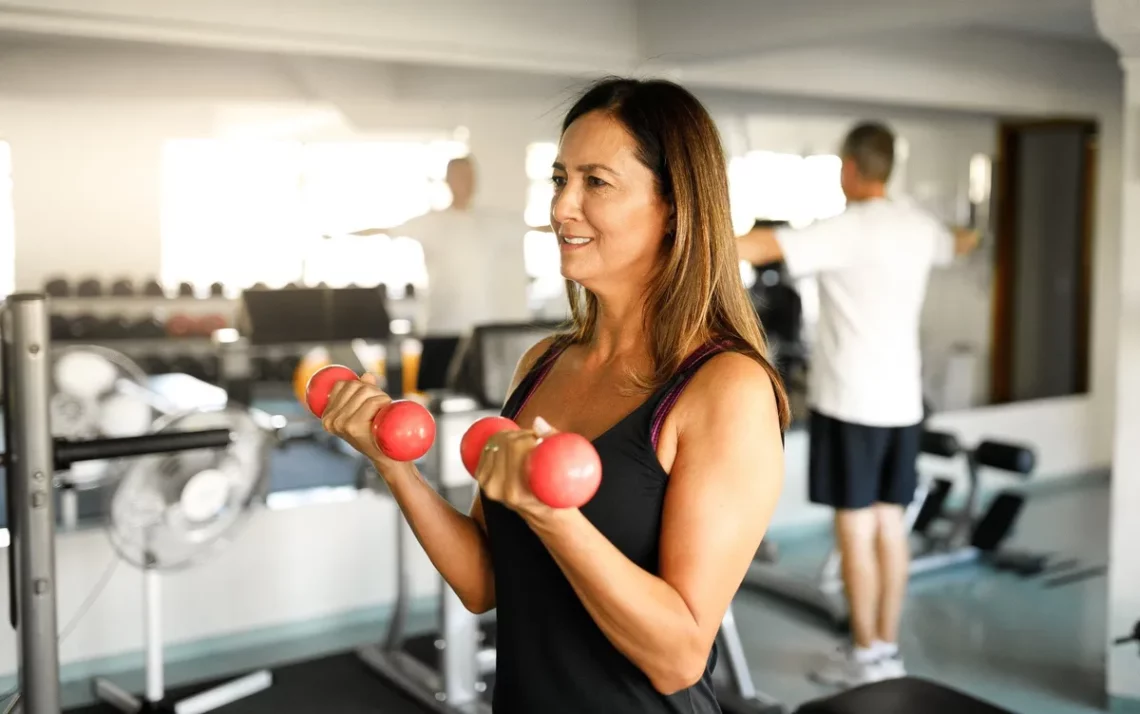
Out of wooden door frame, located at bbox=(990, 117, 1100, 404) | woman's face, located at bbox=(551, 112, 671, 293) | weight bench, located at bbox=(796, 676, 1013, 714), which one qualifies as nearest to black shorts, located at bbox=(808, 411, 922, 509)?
weight bench, located at bbox=(796, 676, 1013, 714)

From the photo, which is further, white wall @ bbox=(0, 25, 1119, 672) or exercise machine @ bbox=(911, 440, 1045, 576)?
exercise machine @ bbox=(911, 440, 1045, 576)

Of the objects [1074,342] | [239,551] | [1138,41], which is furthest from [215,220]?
[1074,342]

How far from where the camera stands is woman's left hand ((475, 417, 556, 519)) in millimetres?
916

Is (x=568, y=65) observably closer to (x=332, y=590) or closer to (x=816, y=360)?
(x=816, y=360)

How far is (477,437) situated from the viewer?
107 cm

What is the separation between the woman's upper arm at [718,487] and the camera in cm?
103

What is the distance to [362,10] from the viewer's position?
357cm

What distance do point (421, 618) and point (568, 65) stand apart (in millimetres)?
2013

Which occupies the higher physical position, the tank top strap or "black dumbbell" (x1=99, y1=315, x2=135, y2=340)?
the tank top strap

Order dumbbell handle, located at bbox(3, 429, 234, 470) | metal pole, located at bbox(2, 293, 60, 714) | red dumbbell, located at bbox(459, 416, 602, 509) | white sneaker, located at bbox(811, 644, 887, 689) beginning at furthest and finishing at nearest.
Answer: white sneaker, located at bbox(811, 644, 887, 689)
dumbbell handle, located at bbox(3, 429, 234, 470)
metal pole, located at bbox(2, 293, 60, 714)
red dumbbell, located at bbox(459, 416, 602, 509)

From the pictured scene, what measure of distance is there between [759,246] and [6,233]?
2383mm

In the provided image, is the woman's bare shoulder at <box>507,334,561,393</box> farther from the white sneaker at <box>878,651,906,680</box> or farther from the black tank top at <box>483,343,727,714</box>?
the white sneaker at <box>878,651,906,680</box>

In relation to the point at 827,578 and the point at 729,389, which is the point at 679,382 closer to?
the point at 729,389

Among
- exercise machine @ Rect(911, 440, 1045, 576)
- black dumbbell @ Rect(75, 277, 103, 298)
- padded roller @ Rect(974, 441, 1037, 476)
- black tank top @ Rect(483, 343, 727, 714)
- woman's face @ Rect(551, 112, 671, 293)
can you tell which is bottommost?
exercise machine @ Rect(911, 440, 1045, 576)
